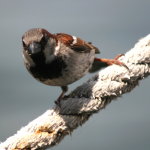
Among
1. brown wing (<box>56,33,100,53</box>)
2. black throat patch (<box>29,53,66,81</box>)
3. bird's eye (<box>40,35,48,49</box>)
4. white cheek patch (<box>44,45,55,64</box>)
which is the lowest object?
black throat patch (<box>29,53,66,81</box>)

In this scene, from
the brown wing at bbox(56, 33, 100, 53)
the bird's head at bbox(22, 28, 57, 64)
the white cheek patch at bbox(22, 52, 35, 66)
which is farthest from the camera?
the brown wing at bbox(56, 33, 100, 53)

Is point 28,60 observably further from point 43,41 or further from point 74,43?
point 74,43

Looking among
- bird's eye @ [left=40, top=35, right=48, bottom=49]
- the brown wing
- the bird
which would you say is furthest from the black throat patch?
the brown wing

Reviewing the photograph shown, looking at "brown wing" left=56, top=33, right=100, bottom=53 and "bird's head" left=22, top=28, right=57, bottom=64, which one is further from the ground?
"brown wing" left=56, top=33, right=100, bottom=53

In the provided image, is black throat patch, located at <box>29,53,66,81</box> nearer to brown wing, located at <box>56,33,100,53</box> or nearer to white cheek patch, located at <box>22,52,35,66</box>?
white cheek patch, located at <box>22,52,35,66</box>

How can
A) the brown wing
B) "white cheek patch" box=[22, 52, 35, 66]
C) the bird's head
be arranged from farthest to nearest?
1. the brown wing
2. "white cheek patch" box=[22, 52, 35, 66]
3. the bird's head

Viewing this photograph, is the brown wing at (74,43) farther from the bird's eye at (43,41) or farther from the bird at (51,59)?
the bird's eye at (43,41)

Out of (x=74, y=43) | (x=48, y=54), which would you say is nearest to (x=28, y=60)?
(x=48, y=54)
